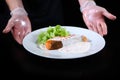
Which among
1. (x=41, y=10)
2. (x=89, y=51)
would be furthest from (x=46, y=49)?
(x=41, y=10)

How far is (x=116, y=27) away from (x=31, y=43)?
501 mm

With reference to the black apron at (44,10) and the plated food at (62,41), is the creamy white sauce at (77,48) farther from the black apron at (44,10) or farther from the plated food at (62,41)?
the black apron at (44,10)

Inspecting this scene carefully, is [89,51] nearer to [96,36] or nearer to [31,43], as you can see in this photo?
[96,36]

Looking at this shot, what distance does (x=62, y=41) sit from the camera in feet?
3.39

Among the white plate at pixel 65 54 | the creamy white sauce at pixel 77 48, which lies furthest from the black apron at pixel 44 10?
the creamy white sauce at pixel 77 48

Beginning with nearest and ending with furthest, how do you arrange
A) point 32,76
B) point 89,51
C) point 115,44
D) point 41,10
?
1. point 32,76
2. point 89,51
3. point 115,44
4. point 41,10

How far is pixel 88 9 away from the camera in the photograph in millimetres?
1359

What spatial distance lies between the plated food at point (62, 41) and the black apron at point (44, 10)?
36cm

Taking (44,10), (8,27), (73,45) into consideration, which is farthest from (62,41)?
(44,10)

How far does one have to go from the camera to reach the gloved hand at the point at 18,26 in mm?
1167

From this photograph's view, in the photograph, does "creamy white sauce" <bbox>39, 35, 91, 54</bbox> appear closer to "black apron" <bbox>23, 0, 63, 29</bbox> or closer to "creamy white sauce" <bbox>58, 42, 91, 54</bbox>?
"creamy white sauce" <bbox>58, 42, 91, 54</bbox>

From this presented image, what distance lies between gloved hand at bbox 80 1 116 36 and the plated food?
0.62 feet

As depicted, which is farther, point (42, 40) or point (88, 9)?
point (88, 9)

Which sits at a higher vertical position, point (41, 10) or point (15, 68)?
point (15, 68)
